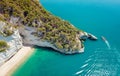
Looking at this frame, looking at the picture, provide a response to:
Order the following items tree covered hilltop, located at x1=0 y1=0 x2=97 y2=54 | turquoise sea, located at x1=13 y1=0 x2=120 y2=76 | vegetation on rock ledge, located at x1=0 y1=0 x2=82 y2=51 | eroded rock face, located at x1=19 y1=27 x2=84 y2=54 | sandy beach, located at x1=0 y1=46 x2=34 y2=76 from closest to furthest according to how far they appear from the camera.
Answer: turquoise sea, located at x1=13 y1=0 x2=120 y2=76, sandy beach, located at x1=0 y1=46 x2=34 y2=76, tree covered hilltop, located at x1=0 y1=0 x2=97 y2=54, vegetation on rock ledge, located at x1=0 y1=0 x2=82 y2=51, eroded rock face, located at x1=19 y1=27 x2=84 y2=54

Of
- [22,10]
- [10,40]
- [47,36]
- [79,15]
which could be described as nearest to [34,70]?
[10,40]

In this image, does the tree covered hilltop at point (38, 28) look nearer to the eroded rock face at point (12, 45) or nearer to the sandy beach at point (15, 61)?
the eroded rock face at point (12, 45)

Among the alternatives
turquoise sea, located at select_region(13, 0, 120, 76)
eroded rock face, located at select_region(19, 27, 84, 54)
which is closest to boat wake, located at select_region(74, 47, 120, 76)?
turquoise sea, located at select_region(13, 0, 120, 76)

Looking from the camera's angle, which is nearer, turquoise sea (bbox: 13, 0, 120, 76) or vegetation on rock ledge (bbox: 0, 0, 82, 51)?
turquoise sea (bbox: 13, 0, 120, 76)

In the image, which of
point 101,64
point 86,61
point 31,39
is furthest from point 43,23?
point 101,64

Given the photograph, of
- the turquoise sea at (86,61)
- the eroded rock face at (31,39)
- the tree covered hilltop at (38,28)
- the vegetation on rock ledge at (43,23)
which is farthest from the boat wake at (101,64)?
the eroded rock face at (31,39)

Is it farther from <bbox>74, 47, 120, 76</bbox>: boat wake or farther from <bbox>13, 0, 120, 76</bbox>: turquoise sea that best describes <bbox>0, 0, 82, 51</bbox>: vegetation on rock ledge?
<bbox>74, 47, 120, 76</bbox>: boat wake

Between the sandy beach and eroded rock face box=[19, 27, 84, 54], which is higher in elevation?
eroded rock face box=[19, 27, 84, 54]

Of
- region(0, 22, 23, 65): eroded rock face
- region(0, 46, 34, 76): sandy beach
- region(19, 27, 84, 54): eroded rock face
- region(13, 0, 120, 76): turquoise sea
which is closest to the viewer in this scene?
region(13, 0, 120, 76): turquoise sea
